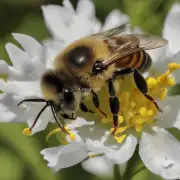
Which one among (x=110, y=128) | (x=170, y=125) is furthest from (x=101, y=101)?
(x=170, y=125)

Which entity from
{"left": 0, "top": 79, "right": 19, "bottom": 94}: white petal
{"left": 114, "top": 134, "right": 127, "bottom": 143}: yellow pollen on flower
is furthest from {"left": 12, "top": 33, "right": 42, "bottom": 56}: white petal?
{"left": 114, "top": 134, "right": 127, "bottom": 143}: yellow pollen on flower

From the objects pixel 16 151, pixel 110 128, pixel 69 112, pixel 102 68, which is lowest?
pixel 16 151

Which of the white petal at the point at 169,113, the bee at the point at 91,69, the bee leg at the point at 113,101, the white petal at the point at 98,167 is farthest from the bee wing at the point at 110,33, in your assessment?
the white petal at the point at 98,167

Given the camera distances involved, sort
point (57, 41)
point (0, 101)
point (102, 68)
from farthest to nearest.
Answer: point (57, 41) < point (0, 101) < point (102, 68)

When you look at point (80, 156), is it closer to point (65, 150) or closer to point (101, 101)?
point (65, 150)

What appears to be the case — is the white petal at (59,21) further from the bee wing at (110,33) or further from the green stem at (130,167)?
the green stem at (130,167)

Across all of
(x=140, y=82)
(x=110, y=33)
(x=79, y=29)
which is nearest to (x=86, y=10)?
(x=79, y=29)

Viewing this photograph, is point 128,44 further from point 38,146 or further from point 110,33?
point 38,146
